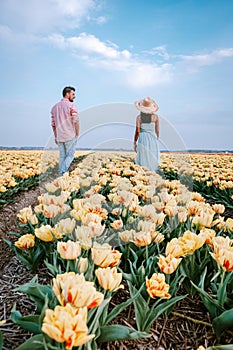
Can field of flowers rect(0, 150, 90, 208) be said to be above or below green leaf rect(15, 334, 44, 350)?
above

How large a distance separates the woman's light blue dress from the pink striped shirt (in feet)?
5.41

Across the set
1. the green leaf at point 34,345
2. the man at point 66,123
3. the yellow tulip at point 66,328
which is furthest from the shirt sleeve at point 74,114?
the yellow tulip at point 66,328

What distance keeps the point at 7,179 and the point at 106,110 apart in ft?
7.91

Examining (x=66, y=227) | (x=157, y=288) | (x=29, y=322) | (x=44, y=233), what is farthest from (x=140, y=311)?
(x=44, y=233)

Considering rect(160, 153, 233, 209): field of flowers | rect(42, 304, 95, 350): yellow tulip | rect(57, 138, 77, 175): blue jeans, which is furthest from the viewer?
rect(57, 138, 77, 175): blue jeans

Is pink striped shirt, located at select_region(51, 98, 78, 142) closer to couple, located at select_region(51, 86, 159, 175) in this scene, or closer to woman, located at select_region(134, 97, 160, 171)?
couple, located at select_region(51, 86, 159, 175)

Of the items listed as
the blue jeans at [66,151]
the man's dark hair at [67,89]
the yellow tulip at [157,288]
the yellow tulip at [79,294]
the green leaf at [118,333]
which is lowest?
the green leaf at [118,333]

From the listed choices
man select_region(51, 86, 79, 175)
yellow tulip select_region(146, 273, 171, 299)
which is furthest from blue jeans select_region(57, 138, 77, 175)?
yellow tulip select_region(146, 273, 171, 299)

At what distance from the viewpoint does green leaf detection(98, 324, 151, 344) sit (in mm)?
1443

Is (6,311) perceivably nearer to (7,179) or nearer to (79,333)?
(79,333)

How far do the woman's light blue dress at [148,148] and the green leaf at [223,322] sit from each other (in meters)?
6.41

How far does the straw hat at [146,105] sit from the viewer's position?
23.3 ft

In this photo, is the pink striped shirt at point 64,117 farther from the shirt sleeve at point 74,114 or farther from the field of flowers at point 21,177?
the field of flowers at point 21,177

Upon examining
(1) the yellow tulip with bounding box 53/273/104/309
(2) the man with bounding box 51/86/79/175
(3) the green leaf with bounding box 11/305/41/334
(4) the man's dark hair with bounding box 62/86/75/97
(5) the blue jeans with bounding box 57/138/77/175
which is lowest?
(3) the green leaf with bounding box 11/305/41/334
